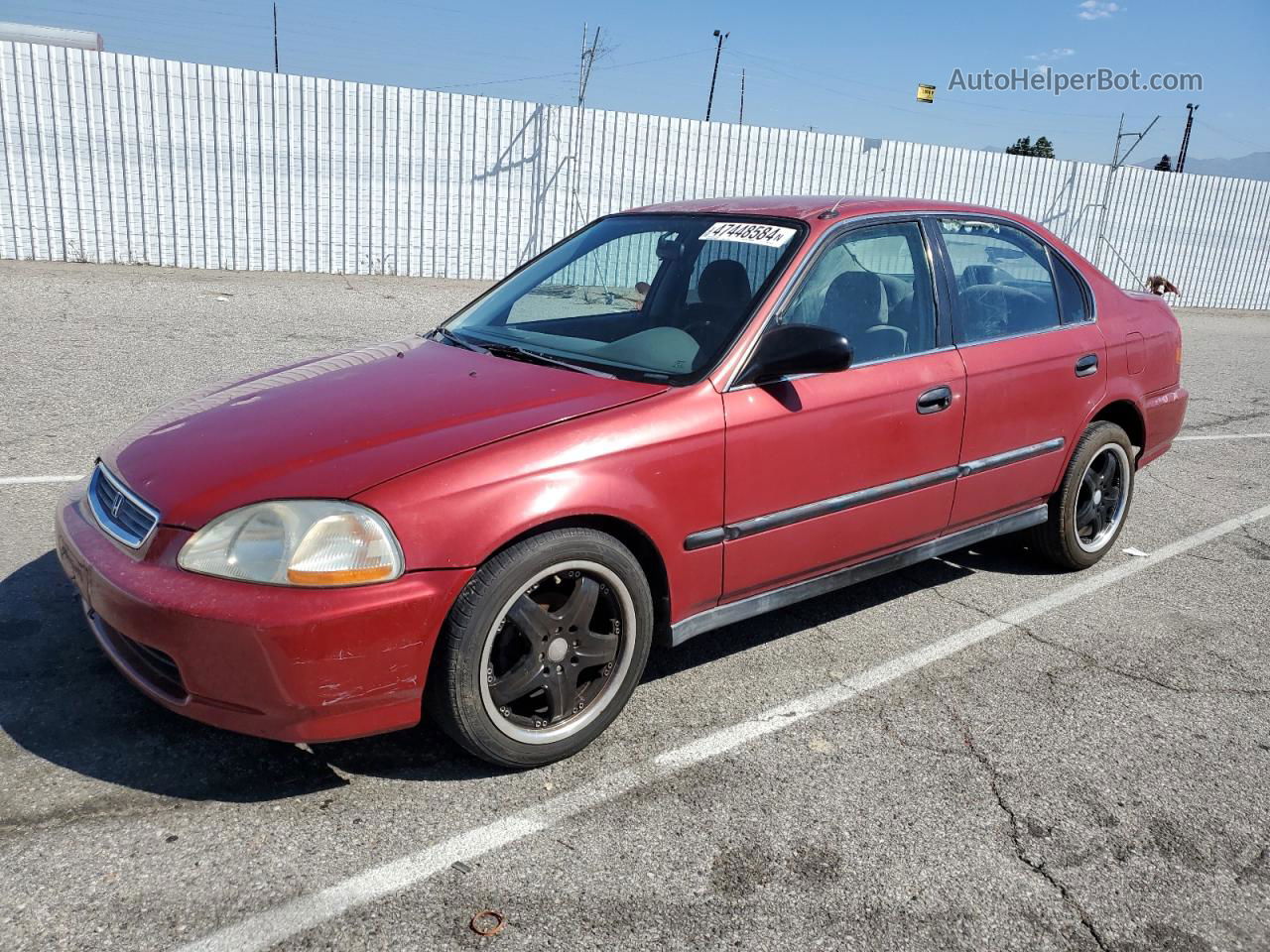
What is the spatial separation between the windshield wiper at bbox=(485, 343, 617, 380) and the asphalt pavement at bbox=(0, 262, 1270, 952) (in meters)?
1.13

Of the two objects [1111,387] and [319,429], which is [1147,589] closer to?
[1111,387]

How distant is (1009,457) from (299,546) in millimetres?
2984

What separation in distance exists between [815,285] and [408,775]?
7.15ft

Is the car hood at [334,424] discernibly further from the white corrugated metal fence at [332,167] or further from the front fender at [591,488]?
the white corrugated metal fence at [332,167]

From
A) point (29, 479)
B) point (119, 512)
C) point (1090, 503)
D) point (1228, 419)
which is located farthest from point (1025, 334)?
point (1228, 419)

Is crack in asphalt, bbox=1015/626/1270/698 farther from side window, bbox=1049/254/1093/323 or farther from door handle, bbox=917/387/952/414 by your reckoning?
side window, bbox=1049/254/1093/323

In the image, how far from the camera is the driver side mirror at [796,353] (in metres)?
3.30

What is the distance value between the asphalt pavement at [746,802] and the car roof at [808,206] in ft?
5.41

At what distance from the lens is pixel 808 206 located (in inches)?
157

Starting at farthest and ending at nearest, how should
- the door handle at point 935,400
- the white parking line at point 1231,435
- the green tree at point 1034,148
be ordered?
the green tree at point 1034,148
the white parking line at point 1231,435
the door handle at point 935,400

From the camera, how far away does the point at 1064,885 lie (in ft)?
8.51

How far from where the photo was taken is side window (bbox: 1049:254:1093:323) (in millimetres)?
4672

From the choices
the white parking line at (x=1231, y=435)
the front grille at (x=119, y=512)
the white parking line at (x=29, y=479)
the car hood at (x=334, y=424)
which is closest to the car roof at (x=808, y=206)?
the car hood at (x=334, y=424)

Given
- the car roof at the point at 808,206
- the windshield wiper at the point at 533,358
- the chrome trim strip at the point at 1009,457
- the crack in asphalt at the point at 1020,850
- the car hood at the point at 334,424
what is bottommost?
the crack in asphalt at the point at 1020,850
